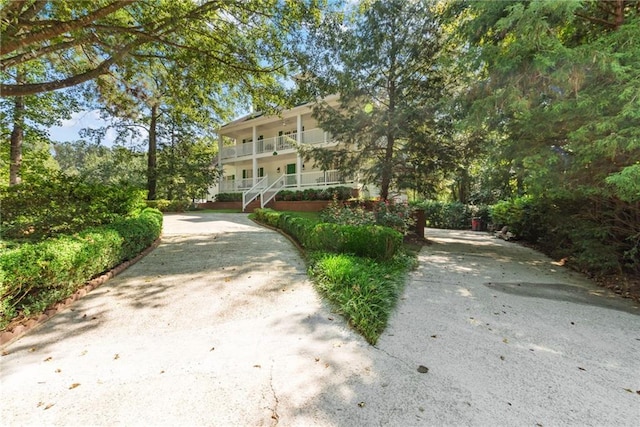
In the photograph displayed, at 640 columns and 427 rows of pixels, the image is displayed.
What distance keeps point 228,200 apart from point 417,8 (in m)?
17.9

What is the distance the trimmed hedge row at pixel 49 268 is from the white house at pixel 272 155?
13.4m

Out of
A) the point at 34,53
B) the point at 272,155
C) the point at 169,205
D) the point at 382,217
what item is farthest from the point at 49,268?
the point at 272,155

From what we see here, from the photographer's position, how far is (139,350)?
3.03 meters

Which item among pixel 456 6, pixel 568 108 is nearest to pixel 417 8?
pixel 456 6

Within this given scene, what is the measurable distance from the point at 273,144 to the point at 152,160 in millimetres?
9220

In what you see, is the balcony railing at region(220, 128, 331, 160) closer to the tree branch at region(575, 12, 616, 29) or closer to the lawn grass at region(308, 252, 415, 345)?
the tree branch at region(575, 12, 616, 29)

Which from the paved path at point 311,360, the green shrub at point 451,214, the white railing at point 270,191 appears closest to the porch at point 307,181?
the white railing at point 270,191

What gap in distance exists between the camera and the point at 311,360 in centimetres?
282

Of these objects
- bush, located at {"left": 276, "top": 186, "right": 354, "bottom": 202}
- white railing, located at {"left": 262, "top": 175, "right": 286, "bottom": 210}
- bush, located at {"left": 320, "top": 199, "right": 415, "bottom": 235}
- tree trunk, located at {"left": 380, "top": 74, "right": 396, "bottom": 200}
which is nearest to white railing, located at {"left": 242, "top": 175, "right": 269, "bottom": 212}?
white railing, located at {"left": 262, "top": 175, "right": 286, "bottom": 210}

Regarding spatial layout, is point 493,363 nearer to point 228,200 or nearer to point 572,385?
point 572,385

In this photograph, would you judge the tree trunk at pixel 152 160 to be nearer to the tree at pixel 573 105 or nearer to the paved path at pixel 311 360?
the paved path at pixel 311 360

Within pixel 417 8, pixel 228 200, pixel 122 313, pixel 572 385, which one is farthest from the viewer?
pixel 228 200

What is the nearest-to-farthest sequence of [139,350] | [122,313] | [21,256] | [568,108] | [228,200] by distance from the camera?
[139,350] → [21,256] → [122,313] → [568,108] → [228,200]

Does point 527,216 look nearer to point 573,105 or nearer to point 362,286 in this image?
point 573,105
